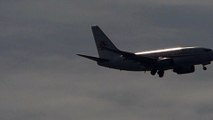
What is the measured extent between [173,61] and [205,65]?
7.18 metres

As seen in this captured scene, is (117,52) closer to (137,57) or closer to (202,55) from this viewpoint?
(137,57)

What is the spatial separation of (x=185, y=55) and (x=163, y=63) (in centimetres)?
528

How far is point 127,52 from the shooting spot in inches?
7859

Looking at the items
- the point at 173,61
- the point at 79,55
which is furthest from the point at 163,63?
the point at 79,55

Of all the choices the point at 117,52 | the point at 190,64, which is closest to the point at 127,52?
the point at 117,52

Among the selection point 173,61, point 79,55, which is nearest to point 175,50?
point 173,61

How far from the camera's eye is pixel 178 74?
200 metres

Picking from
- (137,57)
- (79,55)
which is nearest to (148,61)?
(137,57)

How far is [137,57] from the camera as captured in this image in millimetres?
199625

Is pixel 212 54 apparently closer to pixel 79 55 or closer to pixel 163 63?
pixel 163 63

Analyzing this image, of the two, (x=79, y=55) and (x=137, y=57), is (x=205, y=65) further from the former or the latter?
(x=79, y=55)

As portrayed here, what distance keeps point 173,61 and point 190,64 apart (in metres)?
3.83

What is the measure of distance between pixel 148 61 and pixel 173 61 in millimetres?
6098

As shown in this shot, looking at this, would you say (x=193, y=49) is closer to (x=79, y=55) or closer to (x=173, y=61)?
(x=173, y=61)
